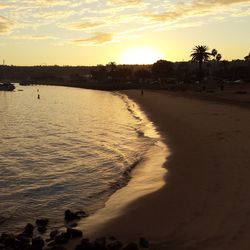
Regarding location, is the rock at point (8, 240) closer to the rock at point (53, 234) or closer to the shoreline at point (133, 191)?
the rock at point (53, 234)

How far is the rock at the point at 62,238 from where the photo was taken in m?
10.1

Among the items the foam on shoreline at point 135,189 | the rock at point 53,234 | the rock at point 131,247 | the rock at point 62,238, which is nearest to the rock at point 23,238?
the rock at point 53,234

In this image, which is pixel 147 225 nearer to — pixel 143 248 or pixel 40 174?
pixel 143 248

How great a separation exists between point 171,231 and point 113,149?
49.9 feet

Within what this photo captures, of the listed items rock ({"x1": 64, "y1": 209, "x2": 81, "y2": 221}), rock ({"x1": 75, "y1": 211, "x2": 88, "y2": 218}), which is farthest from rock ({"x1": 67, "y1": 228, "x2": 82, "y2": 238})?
rock ({"x1": 75, "y1": 211, "x2": 88, "y2": 218})

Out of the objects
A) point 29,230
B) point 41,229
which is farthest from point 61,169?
point 29,230

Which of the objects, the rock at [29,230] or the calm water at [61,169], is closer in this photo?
the rock at [29,230]

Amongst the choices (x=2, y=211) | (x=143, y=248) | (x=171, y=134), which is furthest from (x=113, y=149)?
(x=143, y=248)

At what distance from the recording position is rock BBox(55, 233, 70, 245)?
33.1 feet

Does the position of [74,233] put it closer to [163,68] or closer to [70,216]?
[70,216]

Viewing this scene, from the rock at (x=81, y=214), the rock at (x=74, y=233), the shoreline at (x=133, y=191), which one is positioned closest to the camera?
the rock at (x=74, y=233)

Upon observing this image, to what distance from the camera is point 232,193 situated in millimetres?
13188

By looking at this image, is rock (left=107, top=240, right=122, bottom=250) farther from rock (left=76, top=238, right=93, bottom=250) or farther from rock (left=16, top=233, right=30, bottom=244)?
rock (left=16, top=233, right=30, bottom=244)

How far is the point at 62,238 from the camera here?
10195 mm
